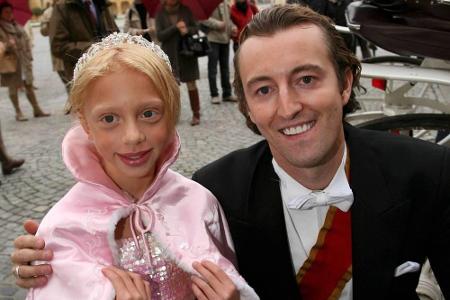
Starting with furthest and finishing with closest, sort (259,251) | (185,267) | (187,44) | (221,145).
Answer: (187,44)
(221,145)
(259,251)
(185,267)

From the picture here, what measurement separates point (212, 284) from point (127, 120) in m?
0.56

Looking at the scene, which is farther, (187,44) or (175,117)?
(187,44)

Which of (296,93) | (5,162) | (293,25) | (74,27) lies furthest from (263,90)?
(74,27)

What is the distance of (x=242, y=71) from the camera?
1746 mm

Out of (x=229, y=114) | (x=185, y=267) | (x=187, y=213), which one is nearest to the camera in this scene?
(x=185, y=267)

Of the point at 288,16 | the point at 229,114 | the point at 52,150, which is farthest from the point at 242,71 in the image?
the point at 229,114

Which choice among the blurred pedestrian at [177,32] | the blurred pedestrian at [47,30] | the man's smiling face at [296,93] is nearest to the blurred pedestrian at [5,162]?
the blurred pedestrian at [177,32]

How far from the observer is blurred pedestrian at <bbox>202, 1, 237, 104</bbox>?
755cm

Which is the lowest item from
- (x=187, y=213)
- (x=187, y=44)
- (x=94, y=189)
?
(x=187, y=44)

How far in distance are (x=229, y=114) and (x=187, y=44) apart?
126 cm

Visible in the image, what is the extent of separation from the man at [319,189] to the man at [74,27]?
175 inches

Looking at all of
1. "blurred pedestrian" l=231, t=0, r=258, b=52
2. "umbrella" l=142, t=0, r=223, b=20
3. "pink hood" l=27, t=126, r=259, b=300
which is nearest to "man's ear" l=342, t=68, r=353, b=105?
"pink hood" l=27, t=126, r=259, b=300

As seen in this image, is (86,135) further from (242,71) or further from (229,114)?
(229,114)

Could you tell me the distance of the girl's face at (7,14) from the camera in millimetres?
6891
